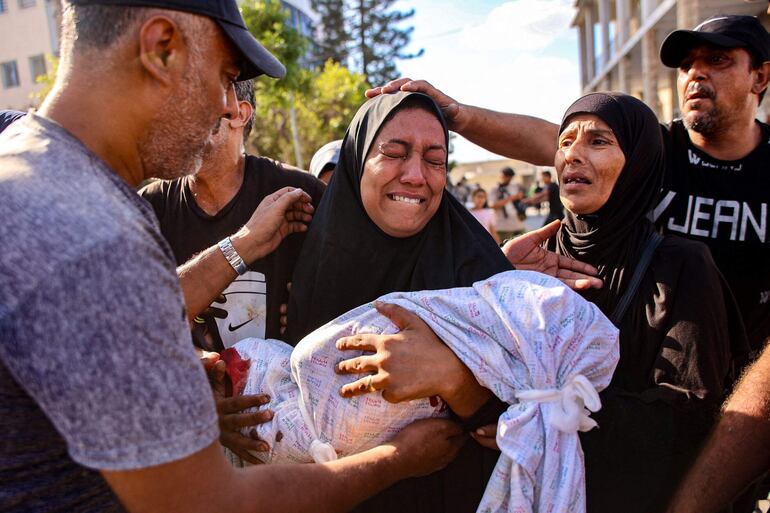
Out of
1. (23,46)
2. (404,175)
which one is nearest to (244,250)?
(404,175)

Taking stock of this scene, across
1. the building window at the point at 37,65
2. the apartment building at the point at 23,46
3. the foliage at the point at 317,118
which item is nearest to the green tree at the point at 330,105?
the foliage at the point at 317,118

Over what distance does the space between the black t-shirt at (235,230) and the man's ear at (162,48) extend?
131 centimetres

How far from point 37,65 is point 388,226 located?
3551 cm

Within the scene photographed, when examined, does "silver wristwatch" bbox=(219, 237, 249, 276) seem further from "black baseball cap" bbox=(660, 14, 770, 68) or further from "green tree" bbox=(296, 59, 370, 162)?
"green tree" bbox=(296, 59, 370, 162)

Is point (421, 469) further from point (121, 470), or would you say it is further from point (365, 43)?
point (365, 43)

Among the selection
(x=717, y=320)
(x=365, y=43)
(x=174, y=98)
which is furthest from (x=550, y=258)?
(x=365, y=43)

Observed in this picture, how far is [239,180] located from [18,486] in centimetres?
180

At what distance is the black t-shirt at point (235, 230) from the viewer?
8.48ft

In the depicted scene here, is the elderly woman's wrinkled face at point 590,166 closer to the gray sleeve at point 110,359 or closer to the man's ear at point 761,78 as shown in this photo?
the man's ear at point 761,78

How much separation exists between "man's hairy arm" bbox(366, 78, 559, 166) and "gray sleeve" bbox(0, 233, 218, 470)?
207 cm

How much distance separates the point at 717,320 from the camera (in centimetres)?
195

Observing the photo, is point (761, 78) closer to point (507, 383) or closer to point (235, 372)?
point (507, 383)

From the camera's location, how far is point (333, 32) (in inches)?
1512

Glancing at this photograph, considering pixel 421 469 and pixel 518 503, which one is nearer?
pixel 518 503
